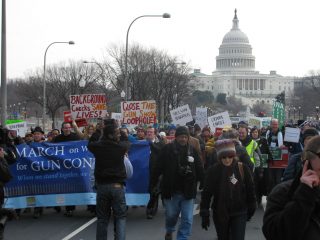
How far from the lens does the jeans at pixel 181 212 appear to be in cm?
810

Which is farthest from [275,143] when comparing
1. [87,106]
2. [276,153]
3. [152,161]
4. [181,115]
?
[181,115]

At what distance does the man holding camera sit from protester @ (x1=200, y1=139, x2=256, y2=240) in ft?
3.91

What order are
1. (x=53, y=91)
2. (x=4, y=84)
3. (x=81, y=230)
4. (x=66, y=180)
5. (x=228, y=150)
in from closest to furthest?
(x=228, y=150), (x=81, y=230), (x=66, y=180), (x=4, y=84), (x=53, y=91)

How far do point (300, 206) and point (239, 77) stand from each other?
173800 mm

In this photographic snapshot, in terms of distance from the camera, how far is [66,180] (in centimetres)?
1093

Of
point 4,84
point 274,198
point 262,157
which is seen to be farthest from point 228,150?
point 4,84

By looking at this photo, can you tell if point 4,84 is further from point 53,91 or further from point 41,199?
point 53,91

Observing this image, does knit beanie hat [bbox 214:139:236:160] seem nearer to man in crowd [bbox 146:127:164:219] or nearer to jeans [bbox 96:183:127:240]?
jeans [bbox 96:183:127:240]

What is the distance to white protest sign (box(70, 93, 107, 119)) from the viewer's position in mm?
14875

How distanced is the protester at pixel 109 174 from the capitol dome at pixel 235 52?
164m

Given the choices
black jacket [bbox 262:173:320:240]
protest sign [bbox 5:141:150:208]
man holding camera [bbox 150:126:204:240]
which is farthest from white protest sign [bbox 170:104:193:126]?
black jacket [bbox 262:173:320:240]

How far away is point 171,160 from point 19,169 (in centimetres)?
371

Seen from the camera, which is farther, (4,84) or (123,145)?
(4,84)

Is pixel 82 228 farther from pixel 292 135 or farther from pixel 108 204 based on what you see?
pixel 292 135
